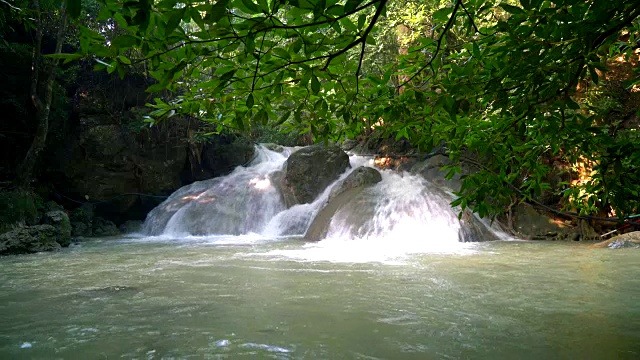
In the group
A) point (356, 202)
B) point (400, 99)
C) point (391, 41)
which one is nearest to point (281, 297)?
point (400, 99)

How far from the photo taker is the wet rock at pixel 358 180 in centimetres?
1072

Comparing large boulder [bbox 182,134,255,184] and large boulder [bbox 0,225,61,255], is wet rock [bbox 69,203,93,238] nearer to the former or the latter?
large boulder [bbox 182,134,255,184]

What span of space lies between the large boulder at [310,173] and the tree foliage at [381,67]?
32.6ft

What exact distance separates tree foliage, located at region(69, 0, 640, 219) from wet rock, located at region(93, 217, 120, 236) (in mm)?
12218

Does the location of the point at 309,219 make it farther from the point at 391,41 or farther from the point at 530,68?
the point at 530,68

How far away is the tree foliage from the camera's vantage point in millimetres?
1166

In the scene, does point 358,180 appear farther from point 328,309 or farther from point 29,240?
point 328,309

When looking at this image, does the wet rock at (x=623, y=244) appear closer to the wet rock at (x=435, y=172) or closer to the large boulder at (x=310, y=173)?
the wet rock at (x=435, y=172)

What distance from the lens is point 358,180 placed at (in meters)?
10.8

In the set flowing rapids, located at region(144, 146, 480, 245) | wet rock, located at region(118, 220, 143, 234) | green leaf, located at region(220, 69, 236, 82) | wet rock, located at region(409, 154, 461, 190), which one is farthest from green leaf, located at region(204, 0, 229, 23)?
wet rock, located at region(118, 220, 143, 234)

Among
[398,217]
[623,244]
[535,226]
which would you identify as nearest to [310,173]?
[398,217]

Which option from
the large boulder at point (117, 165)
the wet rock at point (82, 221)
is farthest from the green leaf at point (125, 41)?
the large boulder at point (117, 165)

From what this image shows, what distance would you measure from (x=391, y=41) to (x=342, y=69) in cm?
1208

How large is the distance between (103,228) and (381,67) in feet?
42.6
